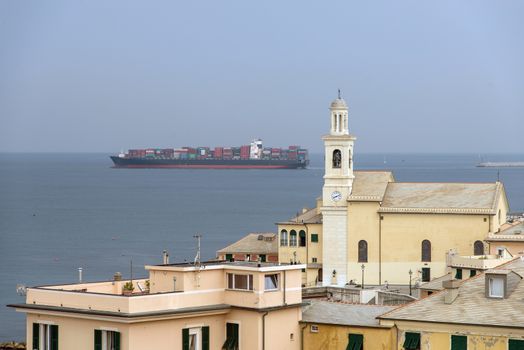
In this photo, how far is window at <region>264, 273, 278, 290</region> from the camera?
31.5 m

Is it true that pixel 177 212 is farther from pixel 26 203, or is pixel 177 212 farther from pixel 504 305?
pixel 504 305

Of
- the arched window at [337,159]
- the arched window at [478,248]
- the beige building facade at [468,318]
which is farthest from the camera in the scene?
the arched window at [337,159]

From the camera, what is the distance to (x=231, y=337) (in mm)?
31391

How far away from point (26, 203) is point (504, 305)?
6194 inches

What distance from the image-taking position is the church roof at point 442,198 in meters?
63.9

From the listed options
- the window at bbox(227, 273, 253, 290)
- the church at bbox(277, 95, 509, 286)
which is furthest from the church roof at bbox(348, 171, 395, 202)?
the window at bbox(227, 273, 253, 290)

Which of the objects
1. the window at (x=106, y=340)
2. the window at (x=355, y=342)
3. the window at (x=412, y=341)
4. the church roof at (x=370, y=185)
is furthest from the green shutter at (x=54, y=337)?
the church roof at (x=370, y=185)

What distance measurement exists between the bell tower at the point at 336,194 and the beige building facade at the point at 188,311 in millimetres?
33713

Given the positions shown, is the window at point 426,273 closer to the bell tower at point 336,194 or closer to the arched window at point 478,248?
the arched window at point 478,248

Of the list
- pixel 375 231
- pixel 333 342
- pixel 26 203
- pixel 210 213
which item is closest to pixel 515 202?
pixel 210 213

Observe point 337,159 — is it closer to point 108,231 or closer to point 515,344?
point 515,344

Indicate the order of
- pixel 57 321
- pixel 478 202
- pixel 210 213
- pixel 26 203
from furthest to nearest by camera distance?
pixel 26 203 → pixel 210 213 → pixel 478 202 → pixel 57 321

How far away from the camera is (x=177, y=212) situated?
540 feet

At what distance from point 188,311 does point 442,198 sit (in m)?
36.2
